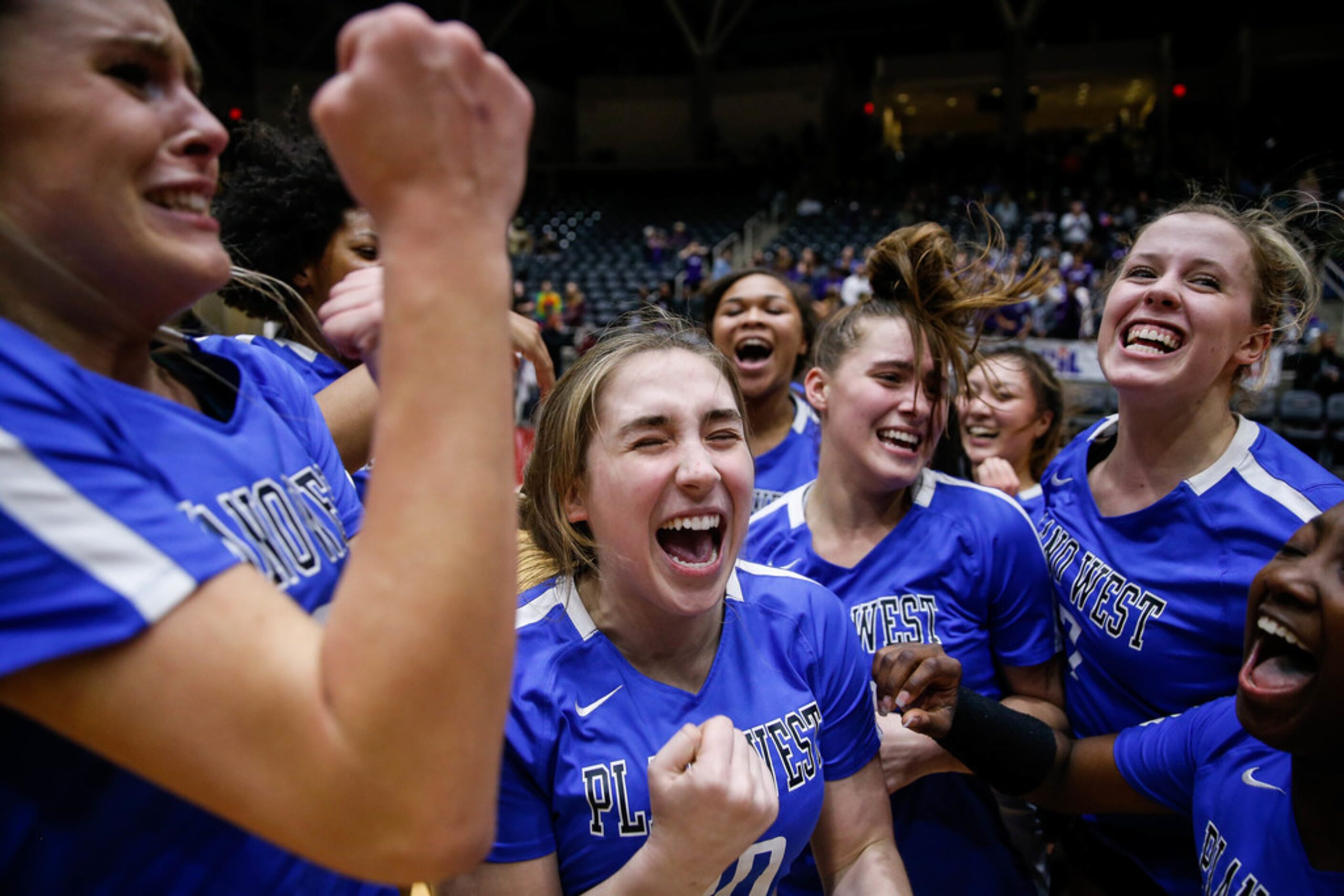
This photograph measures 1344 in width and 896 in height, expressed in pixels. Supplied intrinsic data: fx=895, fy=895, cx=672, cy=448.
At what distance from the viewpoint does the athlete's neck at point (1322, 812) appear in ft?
4.27

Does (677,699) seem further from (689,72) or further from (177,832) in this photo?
(689,72)

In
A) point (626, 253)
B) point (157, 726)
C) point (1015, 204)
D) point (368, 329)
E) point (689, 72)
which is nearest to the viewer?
point (157, 726)

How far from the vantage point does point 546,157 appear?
2462cm

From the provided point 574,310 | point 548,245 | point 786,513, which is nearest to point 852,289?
point 574,310

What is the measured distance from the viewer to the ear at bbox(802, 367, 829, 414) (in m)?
2.58

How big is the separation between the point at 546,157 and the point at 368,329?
25255 mm

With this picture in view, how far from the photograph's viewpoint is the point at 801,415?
3754 mm

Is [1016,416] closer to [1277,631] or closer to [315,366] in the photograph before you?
[1277,631]

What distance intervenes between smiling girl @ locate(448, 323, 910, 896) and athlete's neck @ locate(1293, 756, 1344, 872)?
0.62m

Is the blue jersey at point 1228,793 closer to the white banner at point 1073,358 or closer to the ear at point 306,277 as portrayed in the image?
the ear at point 306,277

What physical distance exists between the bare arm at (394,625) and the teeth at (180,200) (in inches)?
10.6

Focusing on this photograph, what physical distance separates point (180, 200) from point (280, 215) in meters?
1.73

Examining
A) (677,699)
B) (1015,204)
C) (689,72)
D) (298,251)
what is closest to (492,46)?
(689,72)

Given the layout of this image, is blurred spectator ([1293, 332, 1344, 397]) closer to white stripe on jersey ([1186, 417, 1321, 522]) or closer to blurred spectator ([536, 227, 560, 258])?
white stripe on jersey ([1186, 417, 1321, 522])
